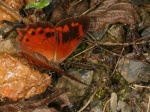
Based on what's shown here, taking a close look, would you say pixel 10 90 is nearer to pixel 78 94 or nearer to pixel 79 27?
pixel 78 94

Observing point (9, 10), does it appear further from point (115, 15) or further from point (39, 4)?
point (115, 15)

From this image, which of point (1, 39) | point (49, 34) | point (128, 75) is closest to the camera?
point (49, 34)

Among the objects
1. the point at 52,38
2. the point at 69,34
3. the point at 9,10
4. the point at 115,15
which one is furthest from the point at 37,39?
the point at 115,15

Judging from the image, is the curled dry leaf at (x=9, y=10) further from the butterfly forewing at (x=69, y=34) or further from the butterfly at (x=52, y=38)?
the butterfly forewing at (x=69, y=34)

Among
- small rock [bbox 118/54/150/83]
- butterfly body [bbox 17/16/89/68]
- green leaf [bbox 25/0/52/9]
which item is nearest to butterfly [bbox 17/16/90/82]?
butterfly body [bbox 17/16/89/68]

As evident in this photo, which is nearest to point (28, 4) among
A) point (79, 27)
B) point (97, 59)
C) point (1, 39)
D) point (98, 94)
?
point (1, 39)

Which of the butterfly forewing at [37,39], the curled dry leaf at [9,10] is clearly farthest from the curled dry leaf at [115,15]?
the curled dry leaf at [9,10]
